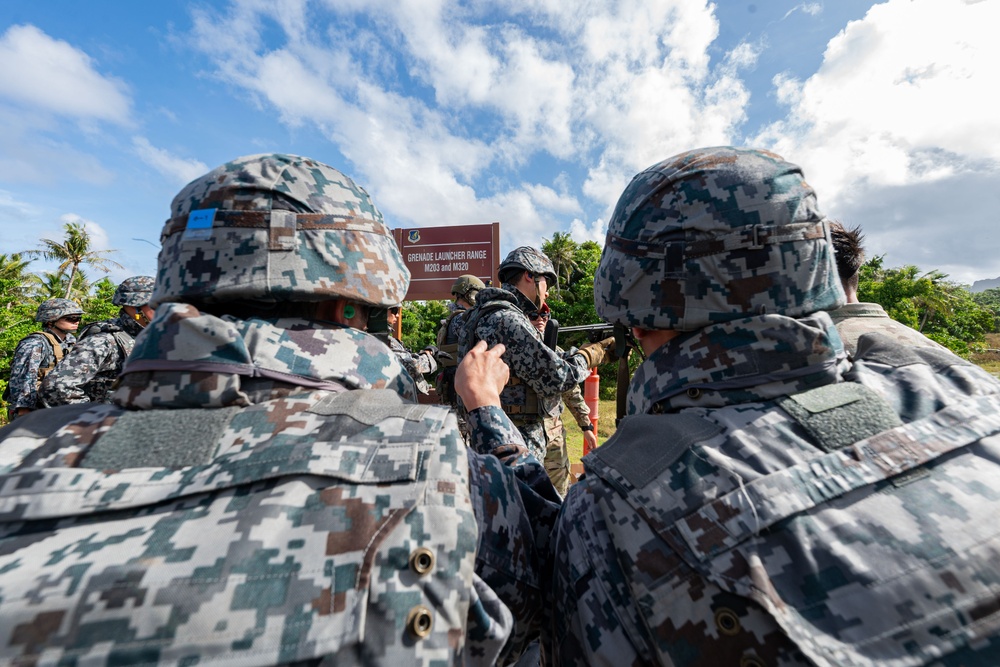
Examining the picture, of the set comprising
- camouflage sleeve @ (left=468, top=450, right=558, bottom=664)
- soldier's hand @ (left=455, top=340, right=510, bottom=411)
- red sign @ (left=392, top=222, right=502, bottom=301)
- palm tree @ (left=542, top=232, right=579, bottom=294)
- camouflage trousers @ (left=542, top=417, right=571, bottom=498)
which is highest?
palm tree @ (left=542, top=232, right=579, bottom=294)

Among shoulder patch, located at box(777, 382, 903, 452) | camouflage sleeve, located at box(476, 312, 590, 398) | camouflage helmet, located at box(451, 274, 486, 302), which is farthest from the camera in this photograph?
camouflage helmet, located at box(451, 274, 486, 302)

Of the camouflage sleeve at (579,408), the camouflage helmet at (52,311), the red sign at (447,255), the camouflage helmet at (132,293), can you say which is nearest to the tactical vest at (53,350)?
the camouflage helmet at (52,311)

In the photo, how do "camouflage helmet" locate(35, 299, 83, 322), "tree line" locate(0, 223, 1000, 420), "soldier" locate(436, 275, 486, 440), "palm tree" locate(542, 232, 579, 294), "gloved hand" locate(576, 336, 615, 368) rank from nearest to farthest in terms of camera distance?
"gloved hand" locate(576, 336, 615, 368)
"soldier" locate(436, 275, 486, 440)
"camouflage helmet" locate(35, 299, 83, 322)
"tree line" locate(0, 223, 1000, 420)
"palm tree" locate(542, 232, 579, 294)

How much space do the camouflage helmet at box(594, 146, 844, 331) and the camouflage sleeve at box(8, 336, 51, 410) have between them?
7.83 metres

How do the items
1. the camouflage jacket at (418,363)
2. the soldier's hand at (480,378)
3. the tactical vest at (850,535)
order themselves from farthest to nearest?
1. the camouflage jacket at (418,363)
2. the soldier's hand at (480,378)
3. the tactical vest at (850,535)

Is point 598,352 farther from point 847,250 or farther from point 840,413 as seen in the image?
point 840,413

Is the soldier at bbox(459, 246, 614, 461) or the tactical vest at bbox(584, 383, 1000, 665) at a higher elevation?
the soldier at bbox(459, 246, 614, 461)

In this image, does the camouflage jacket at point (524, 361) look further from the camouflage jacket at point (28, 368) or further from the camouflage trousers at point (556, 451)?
the camouflage jacket at point (28, 368)

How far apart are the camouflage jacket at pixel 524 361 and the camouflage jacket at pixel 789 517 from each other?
267 centimetres

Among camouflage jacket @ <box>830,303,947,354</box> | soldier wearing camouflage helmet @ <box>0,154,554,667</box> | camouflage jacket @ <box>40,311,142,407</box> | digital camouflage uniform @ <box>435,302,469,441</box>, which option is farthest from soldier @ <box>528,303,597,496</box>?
camouflage jacket @ <box>40,311,142,407</box>

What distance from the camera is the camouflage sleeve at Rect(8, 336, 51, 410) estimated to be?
6312mm

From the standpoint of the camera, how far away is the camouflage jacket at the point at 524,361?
14.3 ft

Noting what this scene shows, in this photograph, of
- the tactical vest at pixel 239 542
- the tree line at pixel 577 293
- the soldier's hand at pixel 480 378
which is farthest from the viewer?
the tree line at pixel 577 293

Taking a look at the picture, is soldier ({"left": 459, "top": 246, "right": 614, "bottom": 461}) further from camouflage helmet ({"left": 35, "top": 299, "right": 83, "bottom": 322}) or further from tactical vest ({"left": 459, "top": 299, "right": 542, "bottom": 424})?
camouflage helmet ({"left": 35, "top": 299, "right": 83, "bottom": 322})
